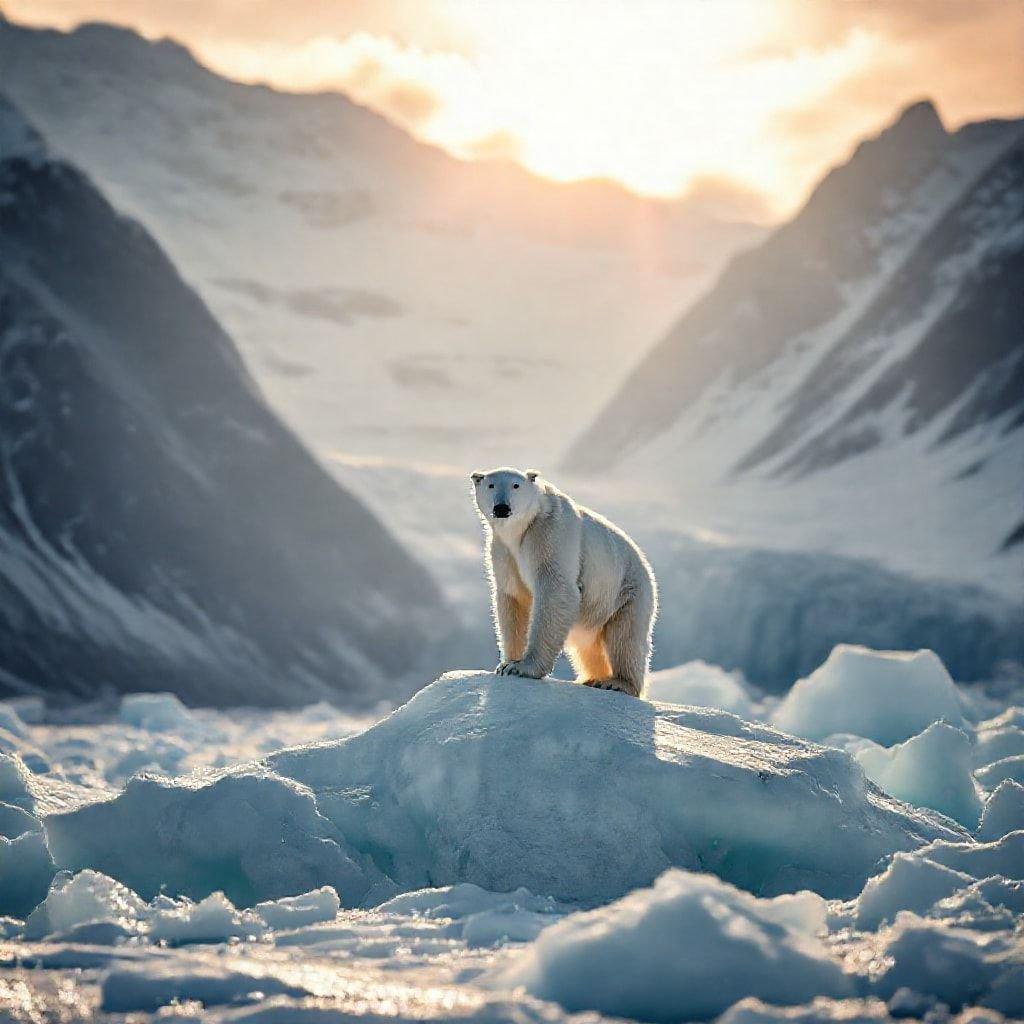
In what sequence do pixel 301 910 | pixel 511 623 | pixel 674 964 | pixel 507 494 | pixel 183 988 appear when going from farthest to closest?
1. pixel 511 623
2. pixel 507 494
3. pixel 301 910
4. pixel 183 988
5. pixel 674 964

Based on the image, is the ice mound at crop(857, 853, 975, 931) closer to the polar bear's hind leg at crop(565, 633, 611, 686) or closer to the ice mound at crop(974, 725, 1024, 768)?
the polar bear's hind leg at crop(565, 633, 611, 686)

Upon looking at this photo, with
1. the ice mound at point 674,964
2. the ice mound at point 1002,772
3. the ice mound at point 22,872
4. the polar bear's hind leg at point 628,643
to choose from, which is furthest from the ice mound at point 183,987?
the ice mound at point 1002,772

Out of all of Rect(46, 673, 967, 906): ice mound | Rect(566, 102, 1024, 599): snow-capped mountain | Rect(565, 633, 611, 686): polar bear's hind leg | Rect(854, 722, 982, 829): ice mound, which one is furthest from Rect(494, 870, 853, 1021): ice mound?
Rect(566, 102, 1024, 599): snow-capped mountain

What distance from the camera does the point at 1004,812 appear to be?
31.1 ft

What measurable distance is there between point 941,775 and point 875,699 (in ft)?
19.9

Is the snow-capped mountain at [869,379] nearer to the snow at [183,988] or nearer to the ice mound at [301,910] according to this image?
the ice mound at [301,910]

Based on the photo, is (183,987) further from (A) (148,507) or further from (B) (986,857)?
(A) (148,507)

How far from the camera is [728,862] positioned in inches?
329

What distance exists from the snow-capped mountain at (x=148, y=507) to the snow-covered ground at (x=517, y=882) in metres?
25.3

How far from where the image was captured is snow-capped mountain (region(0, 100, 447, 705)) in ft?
116

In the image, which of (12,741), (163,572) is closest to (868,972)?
(12,741)

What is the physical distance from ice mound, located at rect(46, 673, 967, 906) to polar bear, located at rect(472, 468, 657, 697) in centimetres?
60

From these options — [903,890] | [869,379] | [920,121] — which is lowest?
[903,890]

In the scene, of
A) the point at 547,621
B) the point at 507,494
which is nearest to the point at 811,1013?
the point at 547,621
